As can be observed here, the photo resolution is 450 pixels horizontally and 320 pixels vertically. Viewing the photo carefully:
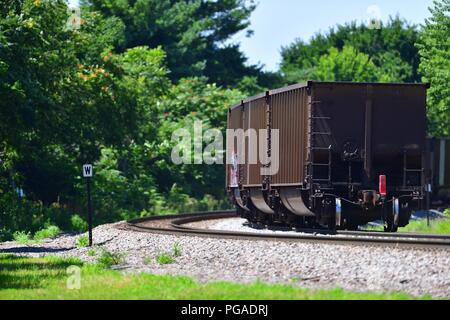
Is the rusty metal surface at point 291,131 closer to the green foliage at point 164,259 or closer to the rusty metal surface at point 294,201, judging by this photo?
the rusty metal surface at point 294,201

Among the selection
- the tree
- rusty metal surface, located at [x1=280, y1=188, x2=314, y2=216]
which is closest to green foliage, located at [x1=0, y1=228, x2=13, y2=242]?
rusty metal surface, located at [x1=280, y1=188, x2=314, y2=216]

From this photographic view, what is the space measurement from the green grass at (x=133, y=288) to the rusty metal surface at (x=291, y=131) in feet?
26.5

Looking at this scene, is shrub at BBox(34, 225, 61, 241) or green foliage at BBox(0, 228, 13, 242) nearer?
shrub at BBox(34, 225, 61, 241)

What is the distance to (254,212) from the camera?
109 ft

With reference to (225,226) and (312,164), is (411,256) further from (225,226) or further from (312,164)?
(225,226)

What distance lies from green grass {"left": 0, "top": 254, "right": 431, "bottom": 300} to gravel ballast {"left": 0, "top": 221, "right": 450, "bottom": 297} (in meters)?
0.63

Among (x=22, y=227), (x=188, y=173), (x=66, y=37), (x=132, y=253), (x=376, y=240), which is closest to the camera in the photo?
(x=376, y=240)

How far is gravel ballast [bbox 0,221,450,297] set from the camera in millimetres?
15484

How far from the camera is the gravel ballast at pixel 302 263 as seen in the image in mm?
15484

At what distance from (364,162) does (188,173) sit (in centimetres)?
3220

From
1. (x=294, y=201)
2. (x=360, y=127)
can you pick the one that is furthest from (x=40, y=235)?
(x=360, y=127)

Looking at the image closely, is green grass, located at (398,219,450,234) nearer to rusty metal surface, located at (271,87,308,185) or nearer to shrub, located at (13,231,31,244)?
rusty metal surface, located at (271,87,308,185)

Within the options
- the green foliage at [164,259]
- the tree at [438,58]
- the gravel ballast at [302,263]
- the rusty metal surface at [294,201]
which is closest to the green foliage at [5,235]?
the gravel ballast at [302,263]
